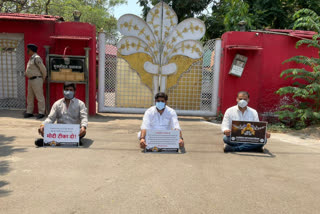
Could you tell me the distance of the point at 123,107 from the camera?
8.13 m

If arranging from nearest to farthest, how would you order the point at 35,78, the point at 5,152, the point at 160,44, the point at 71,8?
the point at 5,152 < the point at 35,78 < the point at 160,44 < the point at 71,8

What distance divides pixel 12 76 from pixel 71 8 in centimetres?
1543

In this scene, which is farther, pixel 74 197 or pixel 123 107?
pixel 123 107

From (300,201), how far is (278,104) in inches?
210

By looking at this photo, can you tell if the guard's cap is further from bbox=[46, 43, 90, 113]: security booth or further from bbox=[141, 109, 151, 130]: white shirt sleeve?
bbox=[141, 109, 151, 130]: white shirt sleeve

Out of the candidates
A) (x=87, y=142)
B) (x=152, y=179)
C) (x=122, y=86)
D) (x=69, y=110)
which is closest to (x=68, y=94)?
(x=69, y=110)

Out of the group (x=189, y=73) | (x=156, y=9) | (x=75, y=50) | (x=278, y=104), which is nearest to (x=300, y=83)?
(x=278, y=104)

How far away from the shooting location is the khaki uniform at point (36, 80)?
7.11 m

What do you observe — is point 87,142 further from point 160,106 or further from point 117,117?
point 117,117

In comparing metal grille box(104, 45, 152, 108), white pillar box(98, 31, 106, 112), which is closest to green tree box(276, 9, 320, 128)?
metal grille box(104, 45, 152, 108)

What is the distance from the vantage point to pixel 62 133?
4723 mm

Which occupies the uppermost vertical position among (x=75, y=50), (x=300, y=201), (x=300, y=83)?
(x=75, y=50)

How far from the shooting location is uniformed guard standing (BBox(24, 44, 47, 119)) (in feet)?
23.3

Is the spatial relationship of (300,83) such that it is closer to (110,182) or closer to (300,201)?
(300,201)
